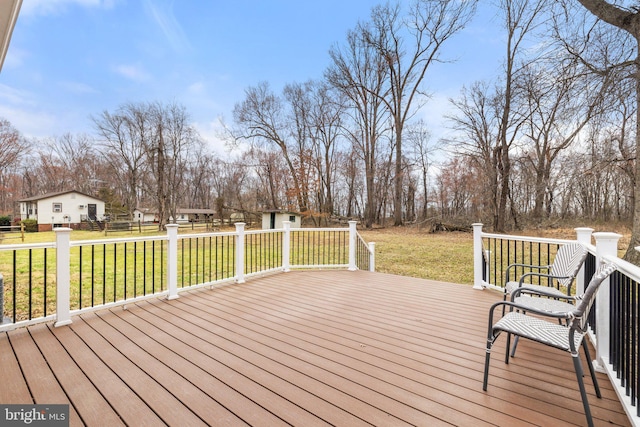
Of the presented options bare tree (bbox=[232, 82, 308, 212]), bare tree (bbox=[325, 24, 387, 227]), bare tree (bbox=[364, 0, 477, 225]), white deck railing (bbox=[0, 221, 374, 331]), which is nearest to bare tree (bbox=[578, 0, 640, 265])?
white deck railing (bbox=[0, 221, 374, 331])

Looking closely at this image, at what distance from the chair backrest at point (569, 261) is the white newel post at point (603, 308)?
38cm

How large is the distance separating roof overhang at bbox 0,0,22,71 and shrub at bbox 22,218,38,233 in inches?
1161

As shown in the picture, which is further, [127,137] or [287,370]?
[127,137]

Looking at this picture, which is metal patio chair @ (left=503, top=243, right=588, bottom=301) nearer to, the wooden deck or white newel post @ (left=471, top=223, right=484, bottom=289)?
the wooden deck

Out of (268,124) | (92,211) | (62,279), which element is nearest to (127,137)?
(92,211)

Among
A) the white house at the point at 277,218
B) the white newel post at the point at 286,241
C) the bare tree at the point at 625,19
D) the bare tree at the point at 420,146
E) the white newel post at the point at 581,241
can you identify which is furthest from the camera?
the bare tree at the point at 420,146

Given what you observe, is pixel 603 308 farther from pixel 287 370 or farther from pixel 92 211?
pixel 92 211

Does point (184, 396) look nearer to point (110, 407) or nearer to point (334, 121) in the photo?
point (110, 407)

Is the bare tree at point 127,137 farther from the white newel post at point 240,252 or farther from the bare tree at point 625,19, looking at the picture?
the bare tree at point 625,19

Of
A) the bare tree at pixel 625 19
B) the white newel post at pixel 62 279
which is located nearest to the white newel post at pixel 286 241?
the white newel post at pixel 62 279

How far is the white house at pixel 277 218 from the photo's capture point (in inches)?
811

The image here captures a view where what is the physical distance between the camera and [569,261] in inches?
106

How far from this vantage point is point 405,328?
2887 mm

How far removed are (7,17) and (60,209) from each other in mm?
30483
